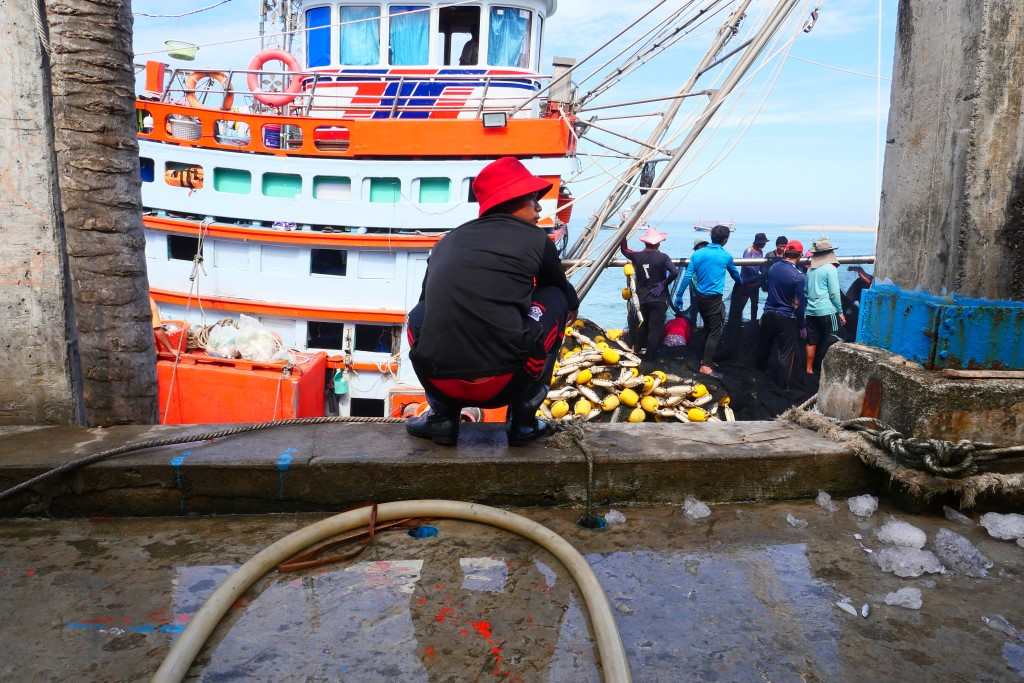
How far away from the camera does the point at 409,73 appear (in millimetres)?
12641

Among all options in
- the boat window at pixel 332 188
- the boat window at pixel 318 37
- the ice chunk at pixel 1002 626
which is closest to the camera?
the ice chunk at pixel 1002 626

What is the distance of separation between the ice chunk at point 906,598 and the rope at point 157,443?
232cm

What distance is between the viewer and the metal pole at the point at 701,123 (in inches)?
355

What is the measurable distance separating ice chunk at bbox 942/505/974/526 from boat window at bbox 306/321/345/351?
10.2 m

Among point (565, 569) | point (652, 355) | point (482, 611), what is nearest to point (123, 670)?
point (482, 611)

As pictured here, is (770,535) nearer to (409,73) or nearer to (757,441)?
(757,441)

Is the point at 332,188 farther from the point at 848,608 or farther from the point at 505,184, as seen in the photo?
the point at 848,608

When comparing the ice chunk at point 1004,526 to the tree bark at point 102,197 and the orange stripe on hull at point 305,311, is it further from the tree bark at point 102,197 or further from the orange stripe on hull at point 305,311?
the orange stripe on hull at point 305,311

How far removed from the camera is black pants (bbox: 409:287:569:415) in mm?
3305

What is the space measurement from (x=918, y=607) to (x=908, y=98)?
2377 millimetres

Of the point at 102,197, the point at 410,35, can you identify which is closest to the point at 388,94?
the point at 410,35

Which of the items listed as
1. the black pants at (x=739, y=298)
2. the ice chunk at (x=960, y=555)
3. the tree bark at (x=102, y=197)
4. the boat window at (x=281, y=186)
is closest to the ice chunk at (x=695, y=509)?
the ice chunk at (x=960, y=555)

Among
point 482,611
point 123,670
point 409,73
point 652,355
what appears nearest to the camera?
point 123,670

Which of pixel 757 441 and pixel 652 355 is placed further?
pixel 652 355
